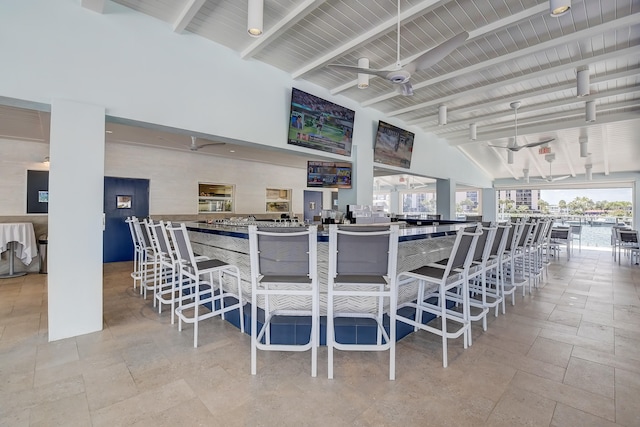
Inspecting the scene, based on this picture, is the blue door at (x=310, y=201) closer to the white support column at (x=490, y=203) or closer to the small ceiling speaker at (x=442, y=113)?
the small ceiling speaker at (x=442, y=113)

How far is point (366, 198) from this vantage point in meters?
6.04

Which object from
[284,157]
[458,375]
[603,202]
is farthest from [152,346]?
[603,202]

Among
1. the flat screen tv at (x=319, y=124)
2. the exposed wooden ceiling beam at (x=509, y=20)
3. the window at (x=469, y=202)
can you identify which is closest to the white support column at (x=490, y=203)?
the window at (x=469, y=202)

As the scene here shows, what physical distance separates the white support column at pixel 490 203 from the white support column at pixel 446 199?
4778mm

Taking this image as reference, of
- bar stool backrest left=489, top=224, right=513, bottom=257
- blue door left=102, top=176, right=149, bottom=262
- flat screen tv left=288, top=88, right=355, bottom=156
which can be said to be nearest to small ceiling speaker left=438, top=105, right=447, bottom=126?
flat screen tv left=288, top=88, right=355, bottom=156

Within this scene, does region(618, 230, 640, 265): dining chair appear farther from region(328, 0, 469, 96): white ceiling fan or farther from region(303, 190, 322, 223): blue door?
region(303, 190, 322, 223): blue door

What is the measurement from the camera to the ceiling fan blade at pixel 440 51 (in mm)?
2453

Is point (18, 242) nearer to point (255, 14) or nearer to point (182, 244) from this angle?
point (182, 244)

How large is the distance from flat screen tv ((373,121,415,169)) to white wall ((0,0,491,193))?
229cm

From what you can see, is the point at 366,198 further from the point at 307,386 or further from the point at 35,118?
the point at 35,118

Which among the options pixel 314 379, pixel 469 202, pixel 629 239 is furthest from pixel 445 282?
pixel 469 202

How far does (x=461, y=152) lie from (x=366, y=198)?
19.3 feet

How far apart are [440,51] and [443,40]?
144cm

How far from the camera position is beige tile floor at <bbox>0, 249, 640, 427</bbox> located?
1.71 meters
